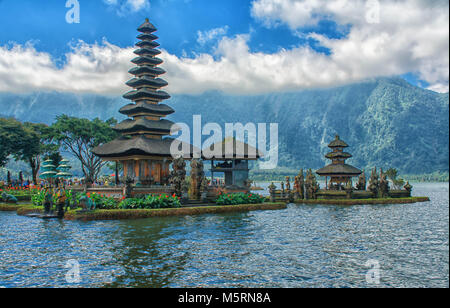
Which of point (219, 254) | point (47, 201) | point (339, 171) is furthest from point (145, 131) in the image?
point (219, 254)

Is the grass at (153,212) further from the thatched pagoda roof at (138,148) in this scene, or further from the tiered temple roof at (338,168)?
the tiered temple roof at (338,168)

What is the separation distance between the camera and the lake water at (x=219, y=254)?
12.6 meters

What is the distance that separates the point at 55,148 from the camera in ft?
183

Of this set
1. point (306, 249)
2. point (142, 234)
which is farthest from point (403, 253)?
point (142, 234)

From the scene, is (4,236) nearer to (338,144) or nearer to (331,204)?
(331,204)

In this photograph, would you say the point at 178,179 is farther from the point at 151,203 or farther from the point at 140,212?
the point at 140,212

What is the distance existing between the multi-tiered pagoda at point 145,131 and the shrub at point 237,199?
9.43 m

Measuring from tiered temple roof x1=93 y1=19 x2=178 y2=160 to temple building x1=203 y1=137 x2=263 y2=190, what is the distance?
648 cm

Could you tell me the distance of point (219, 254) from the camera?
641 inches

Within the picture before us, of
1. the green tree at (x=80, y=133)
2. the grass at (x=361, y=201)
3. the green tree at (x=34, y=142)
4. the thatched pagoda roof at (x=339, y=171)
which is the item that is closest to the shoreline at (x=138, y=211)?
the grass at (x=361, y=201)

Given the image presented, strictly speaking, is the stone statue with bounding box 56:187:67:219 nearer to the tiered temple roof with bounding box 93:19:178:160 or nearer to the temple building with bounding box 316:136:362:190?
the tiered temple roof with bounding box 93:19:178:160

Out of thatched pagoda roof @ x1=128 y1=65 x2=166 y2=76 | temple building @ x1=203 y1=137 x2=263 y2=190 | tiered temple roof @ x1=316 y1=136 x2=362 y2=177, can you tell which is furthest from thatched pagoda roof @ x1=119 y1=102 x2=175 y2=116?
tiered temple roof @ x1=316 y1=136 x2=362 y2=177

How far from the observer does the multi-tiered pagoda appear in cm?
4131
